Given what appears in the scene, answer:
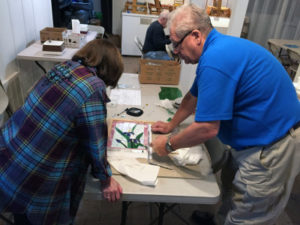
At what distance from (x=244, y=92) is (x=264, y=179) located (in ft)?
1.38

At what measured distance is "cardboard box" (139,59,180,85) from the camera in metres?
2.10

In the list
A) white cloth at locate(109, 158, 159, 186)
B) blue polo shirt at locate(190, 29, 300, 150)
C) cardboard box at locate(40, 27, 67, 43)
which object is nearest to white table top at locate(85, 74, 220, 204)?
white cloth at locate(109, 158, 159, 186)

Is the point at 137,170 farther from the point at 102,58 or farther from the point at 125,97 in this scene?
the point at 125,97

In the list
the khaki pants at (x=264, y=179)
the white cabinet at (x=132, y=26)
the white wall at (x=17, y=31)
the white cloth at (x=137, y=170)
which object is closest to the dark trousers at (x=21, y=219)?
the white cloth at (x=137, y=170)

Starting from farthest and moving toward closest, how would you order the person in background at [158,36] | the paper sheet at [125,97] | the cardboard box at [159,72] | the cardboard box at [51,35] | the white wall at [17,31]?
the person in background at [158,36], the cardboard box at [51,35], the white wall at [17,31], the cardboard box at [159,72], the paper sheet at [125,97]

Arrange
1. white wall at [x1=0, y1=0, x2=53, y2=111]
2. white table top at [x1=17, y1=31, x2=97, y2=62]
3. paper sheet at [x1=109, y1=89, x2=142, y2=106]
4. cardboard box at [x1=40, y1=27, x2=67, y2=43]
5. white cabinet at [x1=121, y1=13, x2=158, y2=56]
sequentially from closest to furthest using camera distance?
paper sheet at [x1=109, y1=89, x2=142, y2=106]
white wall at [x1=0, y1=0, x2=53, y2=111]
white table top at [x1=17, y1=31, x2=97, y2=62]
cardboard box at [x1=40, y1=27, x2=67, y2=43]
white cabinet at [x1=121, y1=13, x2=158, y2=56]

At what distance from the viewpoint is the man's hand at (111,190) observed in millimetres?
1009

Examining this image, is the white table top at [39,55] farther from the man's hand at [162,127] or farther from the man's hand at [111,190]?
the man's hand at [111,190]

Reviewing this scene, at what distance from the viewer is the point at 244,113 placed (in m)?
1.08

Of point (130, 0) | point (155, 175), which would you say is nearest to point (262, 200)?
point (155, 175)

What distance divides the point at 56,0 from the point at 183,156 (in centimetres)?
477

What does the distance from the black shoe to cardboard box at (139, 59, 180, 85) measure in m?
1.09

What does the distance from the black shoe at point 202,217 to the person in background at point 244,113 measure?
0.67m

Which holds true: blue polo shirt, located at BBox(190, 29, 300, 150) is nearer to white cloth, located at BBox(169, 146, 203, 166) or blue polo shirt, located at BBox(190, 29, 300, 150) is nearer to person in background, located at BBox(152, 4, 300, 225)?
person in background, located at BBox(152, 4, 300, 225)
